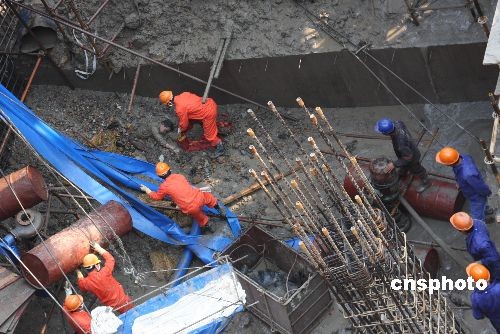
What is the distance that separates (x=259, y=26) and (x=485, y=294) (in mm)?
7275

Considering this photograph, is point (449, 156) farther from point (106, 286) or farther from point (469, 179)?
point (106, 286)

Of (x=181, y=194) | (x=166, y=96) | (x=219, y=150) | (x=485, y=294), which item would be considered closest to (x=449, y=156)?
(x=485, y=294)

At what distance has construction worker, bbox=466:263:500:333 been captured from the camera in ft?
35.8

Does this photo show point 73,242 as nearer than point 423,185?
Yes

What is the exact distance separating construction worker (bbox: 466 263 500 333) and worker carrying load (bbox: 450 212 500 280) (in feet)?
0.82

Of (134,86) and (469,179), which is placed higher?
(134,86)

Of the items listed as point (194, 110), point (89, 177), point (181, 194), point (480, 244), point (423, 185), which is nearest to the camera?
point (480, 244)

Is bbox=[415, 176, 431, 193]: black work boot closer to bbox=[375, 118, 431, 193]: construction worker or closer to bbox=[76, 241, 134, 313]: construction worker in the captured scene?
bbox=[375, 118, 431, 193]: construction worker

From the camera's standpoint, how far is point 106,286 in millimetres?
13148

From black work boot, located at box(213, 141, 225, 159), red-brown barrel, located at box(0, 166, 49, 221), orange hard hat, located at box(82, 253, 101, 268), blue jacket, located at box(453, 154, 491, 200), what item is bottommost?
orange hard hat, located at box(82, 253, 101, 268)

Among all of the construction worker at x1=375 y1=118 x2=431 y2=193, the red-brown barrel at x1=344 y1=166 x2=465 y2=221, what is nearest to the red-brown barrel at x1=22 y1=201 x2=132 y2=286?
the red-brown barrel at x1=344 y1=166 x2=465 y2=221

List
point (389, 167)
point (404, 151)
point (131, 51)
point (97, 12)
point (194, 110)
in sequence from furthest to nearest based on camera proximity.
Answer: point (97, 12), point (194, 110), point (131, 51), point (404, 151), point (389, 167)

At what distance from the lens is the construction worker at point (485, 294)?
430 inches

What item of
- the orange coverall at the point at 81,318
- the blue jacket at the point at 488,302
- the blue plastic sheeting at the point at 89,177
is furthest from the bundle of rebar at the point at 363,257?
the orange coverall at the point at 81,318
